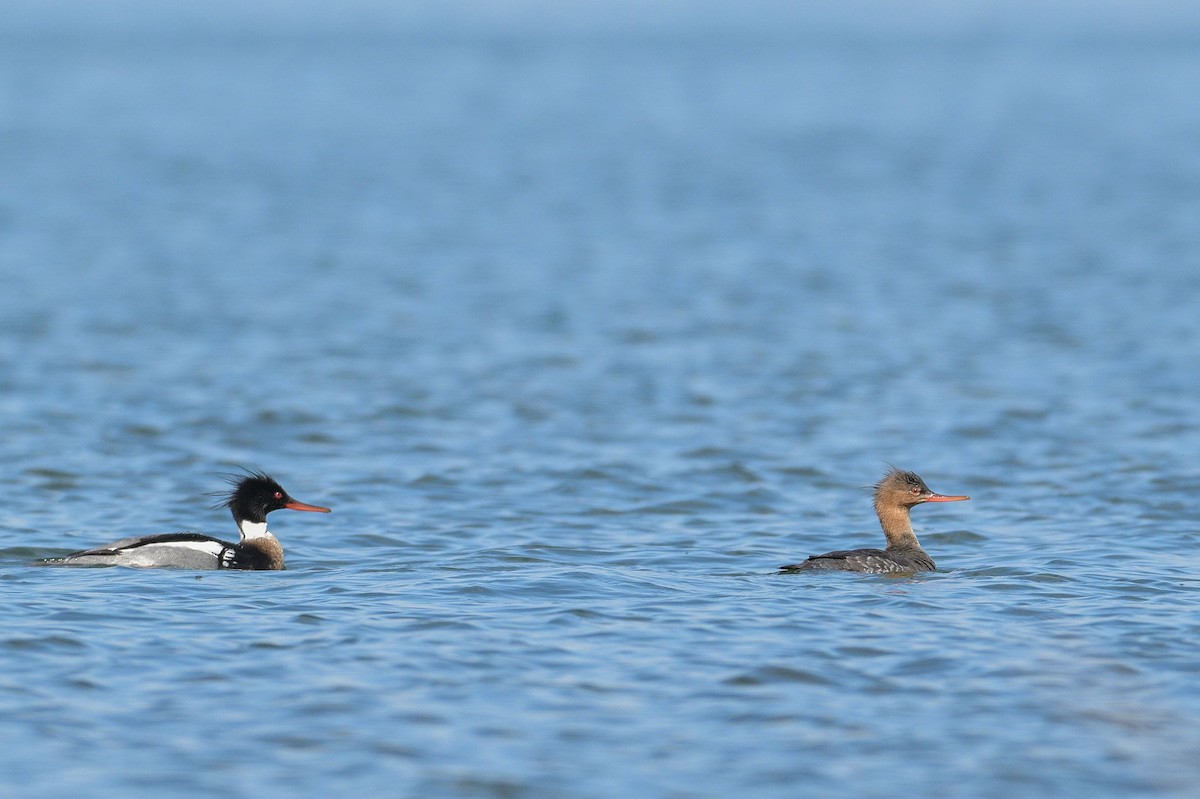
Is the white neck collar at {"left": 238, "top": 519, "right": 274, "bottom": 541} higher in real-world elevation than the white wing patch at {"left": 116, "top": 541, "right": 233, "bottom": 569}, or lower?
higher

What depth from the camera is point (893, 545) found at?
13266mm

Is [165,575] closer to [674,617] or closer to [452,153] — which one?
[674,617]

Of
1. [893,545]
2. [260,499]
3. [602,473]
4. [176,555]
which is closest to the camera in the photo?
[176,555]

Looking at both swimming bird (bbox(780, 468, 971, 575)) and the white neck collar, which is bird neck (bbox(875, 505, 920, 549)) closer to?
swimming bird (bbox(780, 468, 971, 575))

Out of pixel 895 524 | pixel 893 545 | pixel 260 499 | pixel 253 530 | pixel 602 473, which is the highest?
pixel 602 473

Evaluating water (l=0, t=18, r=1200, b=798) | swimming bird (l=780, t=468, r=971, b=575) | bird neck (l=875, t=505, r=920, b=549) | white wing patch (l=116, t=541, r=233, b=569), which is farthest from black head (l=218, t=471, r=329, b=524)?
bird neck (l=875, t=505, r=920, b=549)

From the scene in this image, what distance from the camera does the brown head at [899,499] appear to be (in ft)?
43.9

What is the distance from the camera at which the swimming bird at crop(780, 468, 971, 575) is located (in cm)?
1224

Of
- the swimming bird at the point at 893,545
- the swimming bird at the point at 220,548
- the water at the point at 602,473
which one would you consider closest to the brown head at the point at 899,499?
the swimming bird at the point at 893,545

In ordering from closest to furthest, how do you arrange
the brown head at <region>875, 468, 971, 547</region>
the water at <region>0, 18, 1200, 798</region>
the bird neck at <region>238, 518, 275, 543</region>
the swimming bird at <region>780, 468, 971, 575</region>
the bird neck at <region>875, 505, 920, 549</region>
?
1. the water at <region>0, 18, 1200, 798</region>
2. the swimming bird at <region>780, 468, 971, 575</region>
3. the bird neck at <region>238, 518, 275, 543</region>
4. the bird neck at <region>875, 505, 920, 549</region>
5. the brown head at <region>875, 468, 971, 547</region>

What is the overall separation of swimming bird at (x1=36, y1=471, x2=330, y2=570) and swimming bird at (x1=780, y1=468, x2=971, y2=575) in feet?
12.2

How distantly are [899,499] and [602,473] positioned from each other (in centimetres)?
356

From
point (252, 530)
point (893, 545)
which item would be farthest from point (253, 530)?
point (893, 545)

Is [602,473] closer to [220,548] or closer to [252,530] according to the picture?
[252,530]
